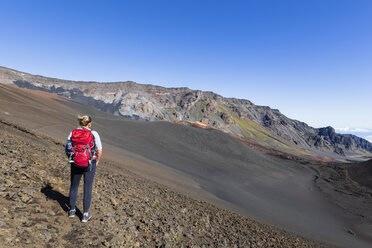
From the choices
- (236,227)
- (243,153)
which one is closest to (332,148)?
(243,153)

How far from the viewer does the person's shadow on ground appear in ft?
14.4

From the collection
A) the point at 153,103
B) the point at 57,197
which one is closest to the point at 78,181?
the point at 57,197

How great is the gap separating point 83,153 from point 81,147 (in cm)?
12

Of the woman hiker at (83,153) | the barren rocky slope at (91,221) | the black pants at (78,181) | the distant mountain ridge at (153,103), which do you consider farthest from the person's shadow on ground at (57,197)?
the distant mountain ridge at (153,103)

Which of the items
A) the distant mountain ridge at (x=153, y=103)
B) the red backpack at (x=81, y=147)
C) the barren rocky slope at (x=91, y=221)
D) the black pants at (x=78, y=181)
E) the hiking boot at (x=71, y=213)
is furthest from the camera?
the distant mountain ridge at (x=153, y=103)

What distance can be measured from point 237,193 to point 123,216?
47.8ft

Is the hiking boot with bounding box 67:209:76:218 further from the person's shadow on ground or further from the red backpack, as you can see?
the red backpack

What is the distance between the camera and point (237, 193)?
1767 centimetres

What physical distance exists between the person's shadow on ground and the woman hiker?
320 mm

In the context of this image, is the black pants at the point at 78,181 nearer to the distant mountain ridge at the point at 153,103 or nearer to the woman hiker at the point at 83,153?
the woman hiker at the point at 83,153

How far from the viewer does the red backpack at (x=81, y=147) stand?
3760 mm

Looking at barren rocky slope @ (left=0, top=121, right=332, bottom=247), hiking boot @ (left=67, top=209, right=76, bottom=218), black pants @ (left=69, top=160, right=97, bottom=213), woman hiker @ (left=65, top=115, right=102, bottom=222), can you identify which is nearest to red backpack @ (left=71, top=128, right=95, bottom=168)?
woman hiker @ (left=65, top=115, right=102, bottom=222)

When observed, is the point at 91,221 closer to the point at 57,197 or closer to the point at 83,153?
the point at 57,197

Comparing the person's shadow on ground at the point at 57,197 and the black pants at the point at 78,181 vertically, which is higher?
the black pants at the point at 78,181
